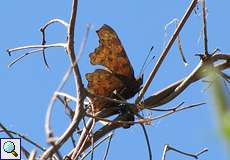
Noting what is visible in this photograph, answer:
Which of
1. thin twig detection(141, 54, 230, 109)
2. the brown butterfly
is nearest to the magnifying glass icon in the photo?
the brown butterfly

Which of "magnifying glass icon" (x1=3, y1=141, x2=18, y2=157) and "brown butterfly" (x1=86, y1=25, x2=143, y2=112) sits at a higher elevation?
"brown butterfly" (x1=86, y1=25, x2=143, y2=112)

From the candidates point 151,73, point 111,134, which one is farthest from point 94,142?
point 151,73

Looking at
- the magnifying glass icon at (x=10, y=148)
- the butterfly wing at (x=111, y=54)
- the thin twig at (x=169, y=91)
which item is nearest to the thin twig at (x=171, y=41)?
the thin twig at (x=169, y=91)

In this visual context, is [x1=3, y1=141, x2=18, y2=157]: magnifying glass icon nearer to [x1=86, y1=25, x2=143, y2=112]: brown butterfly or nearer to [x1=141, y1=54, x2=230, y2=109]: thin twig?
[x1=86, y1=25, x2=143, y2=112]: brown butterfly

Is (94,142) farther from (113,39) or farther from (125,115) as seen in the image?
(113,39)

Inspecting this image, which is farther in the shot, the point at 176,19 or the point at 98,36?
the point at 176,19

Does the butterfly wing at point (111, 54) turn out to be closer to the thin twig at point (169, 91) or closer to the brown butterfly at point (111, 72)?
the brown butterfly at point (111, 72)

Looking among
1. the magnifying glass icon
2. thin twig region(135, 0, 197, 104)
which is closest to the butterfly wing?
thin twig region(135, 0, 197, 104)

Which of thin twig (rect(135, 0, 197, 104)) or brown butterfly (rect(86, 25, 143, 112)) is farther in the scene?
brown butterfly (rect(86, 25, 143, 112))
